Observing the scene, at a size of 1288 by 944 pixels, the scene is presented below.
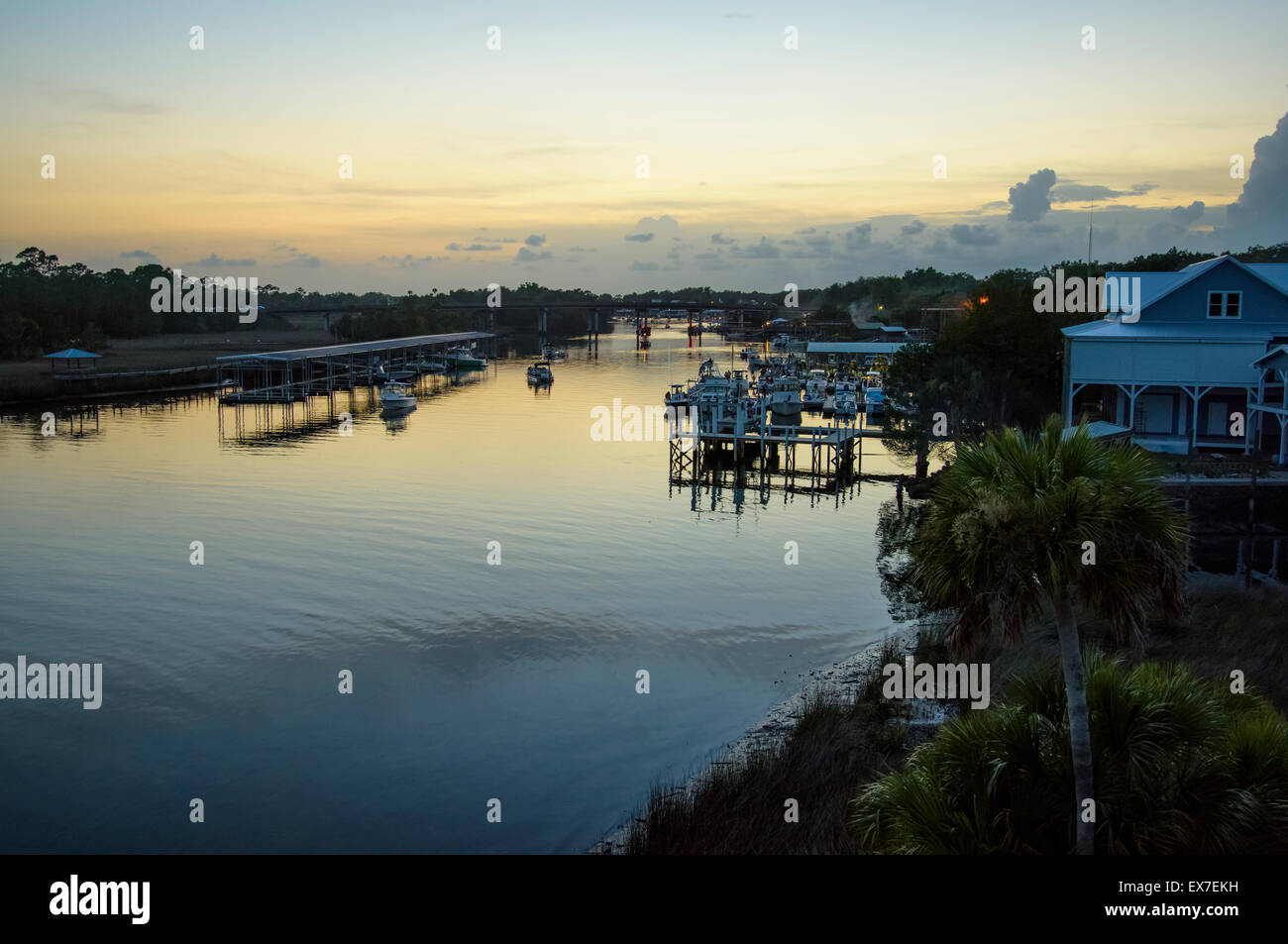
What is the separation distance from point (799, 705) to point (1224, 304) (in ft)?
110

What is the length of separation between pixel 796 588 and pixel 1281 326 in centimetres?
2608

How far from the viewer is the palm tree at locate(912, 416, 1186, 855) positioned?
385 inches

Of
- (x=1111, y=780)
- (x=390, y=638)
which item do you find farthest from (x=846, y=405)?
(x=1111, y=780)

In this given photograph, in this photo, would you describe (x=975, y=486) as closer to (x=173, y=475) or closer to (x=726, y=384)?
(x=173, y=475)

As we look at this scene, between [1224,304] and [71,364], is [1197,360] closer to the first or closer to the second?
[1224,304]

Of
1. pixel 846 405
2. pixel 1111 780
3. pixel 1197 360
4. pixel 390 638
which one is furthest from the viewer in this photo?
pixel 846 405

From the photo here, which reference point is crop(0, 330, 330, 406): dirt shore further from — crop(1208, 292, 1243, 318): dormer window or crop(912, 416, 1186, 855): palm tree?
crop(912, 416, 1186, 855): palm tree

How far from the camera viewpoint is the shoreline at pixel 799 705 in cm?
1848

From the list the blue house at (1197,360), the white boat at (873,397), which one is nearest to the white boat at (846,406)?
the white boat at (873,397)

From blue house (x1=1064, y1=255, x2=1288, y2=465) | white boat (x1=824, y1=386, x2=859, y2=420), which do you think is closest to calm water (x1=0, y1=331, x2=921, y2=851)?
blue house (x1=1064, y1=255, x2=1288, y2=465)

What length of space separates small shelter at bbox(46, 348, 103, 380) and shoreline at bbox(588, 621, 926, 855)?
3360 inches

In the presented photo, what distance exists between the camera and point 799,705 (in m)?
23.8

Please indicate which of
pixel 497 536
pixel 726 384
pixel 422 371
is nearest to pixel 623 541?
pixel 497 536
